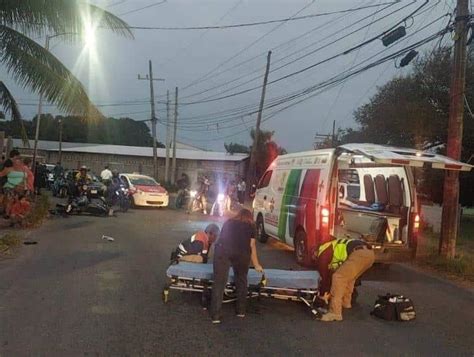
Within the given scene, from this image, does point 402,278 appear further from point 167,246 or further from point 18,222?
point 18,222

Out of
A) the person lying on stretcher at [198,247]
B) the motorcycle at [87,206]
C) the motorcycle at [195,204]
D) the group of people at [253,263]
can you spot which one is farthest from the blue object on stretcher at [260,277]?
the motorcycle at [195,204]

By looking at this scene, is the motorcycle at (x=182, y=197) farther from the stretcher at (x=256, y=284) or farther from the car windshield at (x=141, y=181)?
the stretcher at (x=256, y=284)

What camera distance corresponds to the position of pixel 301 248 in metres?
11.3

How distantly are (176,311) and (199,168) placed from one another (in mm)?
51927

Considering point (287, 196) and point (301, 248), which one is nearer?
point (301, 248)

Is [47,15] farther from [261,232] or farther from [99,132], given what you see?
[99,132]

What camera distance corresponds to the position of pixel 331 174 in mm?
10469

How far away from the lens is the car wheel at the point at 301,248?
11.0 m

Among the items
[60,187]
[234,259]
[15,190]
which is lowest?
[60,187]

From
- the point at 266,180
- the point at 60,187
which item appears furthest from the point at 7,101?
the point at 60,187

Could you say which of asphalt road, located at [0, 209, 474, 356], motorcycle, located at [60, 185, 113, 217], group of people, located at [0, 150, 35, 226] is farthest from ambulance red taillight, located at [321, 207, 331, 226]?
motorcycle, located at [60, 185, 113, 217]

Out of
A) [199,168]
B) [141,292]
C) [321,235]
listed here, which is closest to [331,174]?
[321,235]

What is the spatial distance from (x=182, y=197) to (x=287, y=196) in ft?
44.9

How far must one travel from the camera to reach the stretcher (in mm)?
7566
